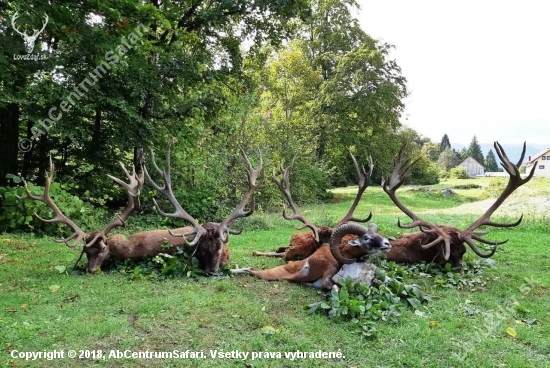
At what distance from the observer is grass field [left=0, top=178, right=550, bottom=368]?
13.5 feet

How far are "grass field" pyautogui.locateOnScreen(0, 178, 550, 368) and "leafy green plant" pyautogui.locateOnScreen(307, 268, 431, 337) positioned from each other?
0.38 ft

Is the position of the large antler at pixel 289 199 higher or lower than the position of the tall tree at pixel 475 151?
lower

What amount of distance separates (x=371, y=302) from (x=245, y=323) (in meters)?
1.64

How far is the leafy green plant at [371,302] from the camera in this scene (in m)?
4.99

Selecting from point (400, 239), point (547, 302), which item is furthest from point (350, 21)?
point (547, 302)

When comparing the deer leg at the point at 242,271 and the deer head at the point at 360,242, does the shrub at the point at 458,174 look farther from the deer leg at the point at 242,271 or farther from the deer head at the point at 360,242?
the deer head at the point at 360,242

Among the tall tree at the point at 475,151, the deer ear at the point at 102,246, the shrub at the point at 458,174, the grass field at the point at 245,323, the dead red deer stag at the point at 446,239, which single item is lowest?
the grass field at the point at 245,323

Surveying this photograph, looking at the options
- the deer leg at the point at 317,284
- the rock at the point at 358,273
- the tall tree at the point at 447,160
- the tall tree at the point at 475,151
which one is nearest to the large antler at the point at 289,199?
the deer leg at the point at 317,284

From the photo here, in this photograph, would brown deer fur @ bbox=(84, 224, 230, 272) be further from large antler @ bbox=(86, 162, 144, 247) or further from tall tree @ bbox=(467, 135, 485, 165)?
tall tree @ bbox=(467, 135, 485, 165)

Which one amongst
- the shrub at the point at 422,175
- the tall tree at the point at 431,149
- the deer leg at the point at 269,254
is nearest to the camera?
the deer leg at the point at 269,254

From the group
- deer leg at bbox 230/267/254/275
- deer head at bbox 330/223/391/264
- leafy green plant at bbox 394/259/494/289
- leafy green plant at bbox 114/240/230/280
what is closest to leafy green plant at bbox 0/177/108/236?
leafy green plant at bbox 114/240/230/280

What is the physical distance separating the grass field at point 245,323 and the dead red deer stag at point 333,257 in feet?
0.81

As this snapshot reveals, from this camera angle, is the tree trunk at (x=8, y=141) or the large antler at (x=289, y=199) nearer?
the large antler at (x=289, y=199)

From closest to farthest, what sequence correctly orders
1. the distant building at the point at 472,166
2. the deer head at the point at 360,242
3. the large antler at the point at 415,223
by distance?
the deer head at the point at 360,242 → the large antler at the point at 415,223 → the distant building at the point at 472,166
